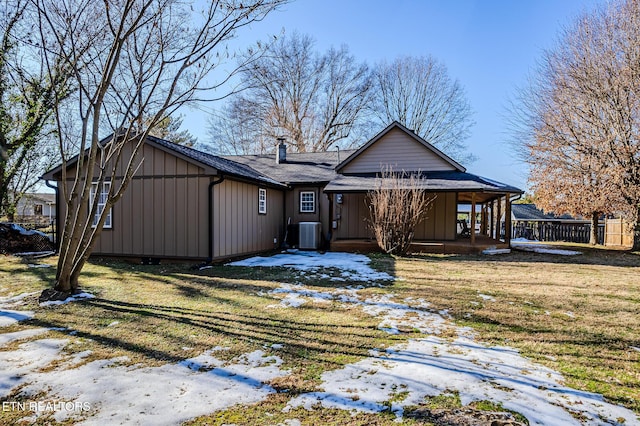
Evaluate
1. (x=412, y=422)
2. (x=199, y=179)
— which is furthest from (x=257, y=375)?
(x=199, y=179)

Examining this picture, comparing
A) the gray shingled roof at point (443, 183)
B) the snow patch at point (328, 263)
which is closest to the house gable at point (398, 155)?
the gray shingled roof at point (443, 183)

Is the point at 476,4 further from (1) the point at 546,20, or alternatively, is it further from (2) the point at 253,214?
(2) the point at 253,214

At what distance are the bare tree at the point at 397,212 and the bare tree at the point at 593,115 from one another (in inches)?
296

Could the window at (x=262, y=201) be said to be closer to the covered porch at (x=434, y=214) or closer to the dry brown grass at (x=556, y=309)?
the covered porch at (x=434, y=214)

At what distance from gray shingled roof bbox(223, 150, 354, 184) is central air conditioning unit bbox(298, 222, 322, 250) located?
176cm

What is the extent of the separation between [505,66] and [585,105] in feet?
11.3

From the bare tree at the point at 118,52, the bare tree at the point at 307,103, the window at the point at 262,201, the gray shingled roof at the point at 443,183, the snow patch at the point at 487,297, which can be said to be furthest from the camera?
the bare tree at the point at 307,103

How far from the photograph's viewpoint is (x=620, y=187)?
12.9 meters

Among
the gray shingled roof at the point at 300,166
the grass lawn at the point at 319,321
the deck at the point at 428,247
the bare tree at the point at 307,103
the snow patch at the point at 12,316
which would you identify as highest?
the bare tree at the point at 307,103

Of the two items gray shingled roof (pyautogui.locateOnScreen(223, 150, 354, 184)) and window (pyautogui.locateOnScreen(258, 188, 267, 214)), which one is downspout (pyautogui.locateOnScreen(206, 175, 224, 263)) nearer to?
window (pyautogui.locateOnScreen(258, 188, 267, 214))

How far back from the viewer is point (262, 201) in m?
11.9

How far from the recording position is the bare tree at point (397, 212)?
1063cm

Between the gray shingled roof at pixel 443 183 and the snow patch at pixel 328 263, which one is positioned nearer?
the snow patch at pixel 328 263

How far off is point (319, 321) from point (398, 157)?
34.7ft
